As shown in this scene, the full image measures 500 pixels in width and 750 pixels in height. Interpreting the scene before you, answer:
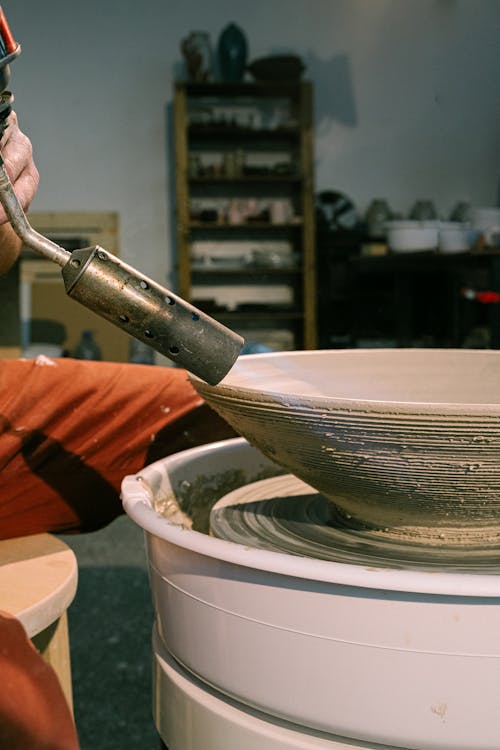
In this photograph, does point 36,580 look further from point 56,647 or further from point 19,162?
point 19,162

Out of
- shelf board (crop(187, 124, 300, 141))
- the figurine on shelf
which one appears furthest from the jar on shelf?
the figurine on shelf

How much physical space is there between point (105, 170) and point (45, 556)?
12.5 ft

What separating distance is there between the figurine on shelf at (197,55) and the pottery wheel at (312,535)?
3565 mm

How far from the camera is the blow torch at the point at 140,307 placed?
1.55 feet

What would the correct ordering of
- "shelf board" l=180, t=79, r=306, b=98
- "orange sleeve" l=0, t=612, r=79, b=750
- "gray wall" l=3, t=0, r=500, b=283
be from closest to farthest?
"orange sleeve" l=0, t=612, r=79, b=750 → "shelf board" l=180, t=79, r=306, b=98 → "gray wall" l=3, t=0, r=500, b=283

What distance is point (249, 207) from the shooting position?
4062 millimetres

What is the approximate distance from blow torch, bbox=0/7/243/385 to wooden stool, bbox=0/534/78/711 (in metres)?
0.23

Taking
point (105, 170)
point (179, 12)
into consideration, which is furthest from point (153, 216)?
point (179, 12)

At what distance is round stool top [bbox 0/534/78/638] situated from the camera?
1.88ft

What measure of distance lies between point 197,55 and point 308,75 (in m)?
0.66

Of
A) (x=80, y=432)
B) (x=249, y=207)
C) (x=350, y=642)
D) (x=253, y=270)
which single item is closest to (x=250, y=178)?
(x=249, y=207)

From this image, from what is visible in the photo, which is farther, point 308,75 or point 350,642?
point 308,75

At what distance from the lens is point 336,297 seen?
4.01 meters

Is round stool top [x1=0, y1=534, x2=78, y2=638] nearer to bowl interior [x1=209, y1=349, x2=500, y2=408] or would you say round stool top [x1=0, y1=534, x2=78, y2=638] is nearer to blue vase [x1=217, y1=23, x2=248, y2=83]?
bowl interior [x1=209, y1=349, x2=500, y2=408]
